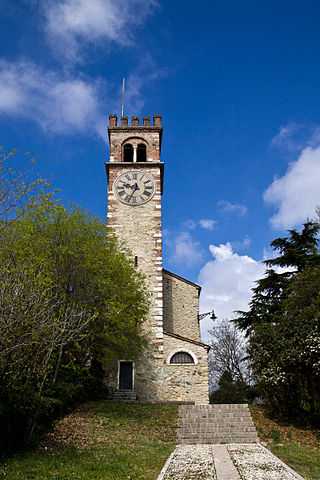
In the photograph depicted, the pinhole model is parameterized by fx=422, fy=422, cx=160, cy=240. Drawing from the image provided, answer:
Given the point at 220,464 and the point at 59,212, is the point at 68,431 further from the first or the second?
the point at 59,212

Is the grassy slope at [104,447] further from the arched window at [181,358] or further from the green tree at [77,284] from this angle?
the arched window at [181,358]

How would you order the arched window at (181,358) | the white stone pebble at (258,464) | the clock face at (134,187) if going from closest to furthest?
the white stone pebble at (258,464)
the arched window at (181,358)
the clock face at (134,187)

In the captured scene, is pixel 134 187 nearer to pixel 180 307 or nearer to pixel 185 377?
pixel 180 307

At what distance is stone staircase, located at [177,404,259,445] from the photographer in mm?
12812

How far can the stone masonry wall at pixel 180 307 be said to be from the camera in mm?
23641

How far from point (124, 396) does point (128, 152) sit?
14182 mm

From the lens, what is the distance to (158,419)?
48.6 feet

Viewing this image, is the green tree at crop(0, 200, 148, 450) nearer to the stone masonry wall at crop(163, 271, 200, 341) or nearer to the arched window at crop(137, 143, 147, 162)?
the stone masonry wall at crop(163, 271, 200, 341)

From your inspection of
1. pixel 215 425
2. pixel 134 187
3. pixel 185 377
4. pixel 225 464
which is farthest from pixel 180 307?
pixel 225 464

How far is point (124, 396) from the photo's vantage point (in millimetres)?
19797

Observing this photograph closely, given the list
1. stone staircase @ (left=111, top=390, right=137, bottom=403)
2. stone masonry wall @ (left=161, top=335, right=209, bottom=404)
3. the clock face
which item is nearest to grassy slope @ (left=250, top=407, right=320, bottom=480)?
stone masonry wall @ (left=161, top=335, right=209, bottom=404)

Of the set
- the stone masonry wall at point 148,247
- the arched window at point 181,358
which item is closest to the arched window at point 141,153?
the stone masonry wall at point 148,247

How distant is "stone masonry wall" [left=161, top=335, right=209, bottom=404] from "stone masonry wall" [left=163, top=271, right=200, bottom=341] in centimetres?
190

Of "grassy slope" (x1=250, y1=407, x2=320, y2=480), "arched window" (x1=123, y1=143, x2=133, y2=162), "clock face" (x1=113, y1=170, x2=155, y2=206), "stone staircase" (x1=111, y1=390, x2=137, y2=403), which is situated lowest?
"grassy slope" (x1=250, y1=407, x2=320, y2=480)
